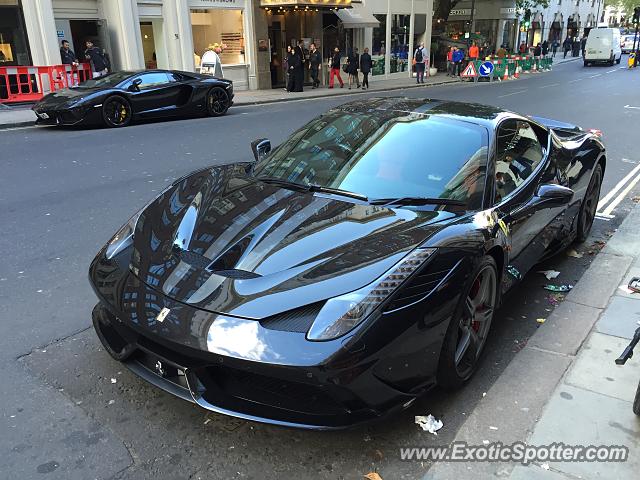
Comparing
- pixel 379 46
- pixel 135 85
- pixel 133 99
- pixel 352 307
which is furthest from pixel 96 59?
pixel 352 307

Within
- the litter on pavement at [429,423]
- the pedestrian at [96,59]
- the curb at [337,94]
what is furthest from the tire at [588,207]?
the pedestrian at [96,59]

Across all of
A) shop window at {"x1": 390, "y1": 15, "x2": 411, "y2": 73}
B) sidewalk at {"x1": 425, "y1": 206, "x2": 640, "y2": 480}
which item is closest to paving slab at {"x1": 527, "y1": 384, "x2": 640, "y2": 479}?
sidewalk at {"x1": 425, "y1": 206, "x2": 640, "y2": 480}

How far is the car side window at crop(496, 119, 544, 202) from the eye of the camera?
3.62 metres

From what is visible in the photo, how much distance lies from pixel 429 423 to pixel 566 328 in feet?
4.94

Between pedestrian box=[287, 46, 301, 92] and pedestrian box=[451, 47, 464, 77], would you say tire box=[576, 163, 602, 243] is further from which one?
pedestrian box=[451, 47, 464, 77]

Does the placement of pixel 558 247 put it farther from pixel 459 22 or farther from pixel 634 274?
pixel 459 22

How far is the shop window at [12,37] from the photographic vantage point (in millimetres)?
16062

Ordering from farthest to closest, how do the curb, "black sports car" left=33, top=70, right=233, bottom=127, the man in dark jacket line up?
the curb < the man in dark jacket < "black sports car" left=33, top=70, right=233, bottom=127

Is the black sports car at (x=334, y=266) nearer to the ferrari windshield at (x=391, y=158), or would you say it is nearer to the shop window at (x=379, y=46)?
the ferrari windshield at (x=391, y=158)

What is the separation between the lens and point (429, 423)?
2.82m

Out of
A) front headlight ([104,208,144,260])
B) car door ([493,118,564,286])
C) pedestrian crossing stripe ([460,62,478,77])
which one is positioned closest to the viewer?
front headlight ([104,208,144,260])

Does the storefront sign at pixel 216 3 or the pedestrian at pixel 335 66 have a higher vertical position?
the storefront sign at pixel 216 3

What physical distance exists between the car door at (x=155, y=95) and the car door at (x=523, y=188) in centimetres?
1016

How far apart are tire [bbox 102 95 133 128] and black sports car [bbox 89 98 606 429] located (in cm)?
901
